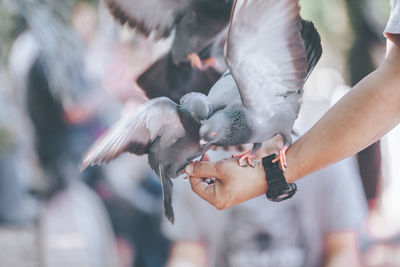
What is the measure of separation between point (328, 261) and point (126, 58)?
0.77 meters

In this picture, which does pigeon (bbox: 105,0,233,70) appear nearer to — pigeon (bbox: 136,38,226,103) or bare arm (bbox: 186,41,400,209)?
pigeon (bbox: 136,38,226,103)

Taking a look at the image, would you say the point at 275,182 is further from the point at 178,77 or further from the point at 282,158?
the point at 178,77

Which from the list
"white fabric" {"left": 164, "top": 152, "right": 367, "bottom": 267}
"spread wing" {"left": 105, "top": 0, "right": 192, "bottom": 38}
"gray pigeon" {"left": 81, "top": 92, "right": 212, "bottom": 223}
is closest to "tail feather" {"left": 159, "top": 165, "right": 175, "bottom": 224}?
"gray pigeon" {"left": 81, "top": 92, "right": 212, "bottom": 223}

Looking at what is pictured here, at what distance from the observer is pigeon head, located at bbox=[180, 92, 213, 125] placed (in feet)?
2.15

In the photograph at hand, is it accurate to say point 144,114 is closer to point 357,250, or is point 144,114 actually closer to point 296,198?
point 296,198

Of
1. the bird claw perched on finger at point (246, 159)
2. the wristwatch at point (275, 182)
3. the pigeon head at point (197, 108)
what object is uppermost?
the pigeon head at point (197, 108)

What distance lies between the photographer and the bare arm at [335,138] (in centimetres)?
67

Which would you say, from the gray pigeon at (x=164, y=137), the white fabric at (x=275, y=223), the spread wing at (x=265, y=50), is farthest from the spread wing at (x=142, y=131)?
the white fabric at (x=275, y=223)

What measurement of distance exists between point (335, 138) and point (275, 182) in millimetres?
104

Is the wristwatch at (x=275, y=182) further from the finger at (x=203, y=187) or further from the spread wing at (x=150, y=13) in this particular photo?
the spread wing at (x=150, y=13)

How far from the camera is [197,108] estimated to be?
65 cm

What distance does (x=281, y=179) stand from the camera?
72 centimetres

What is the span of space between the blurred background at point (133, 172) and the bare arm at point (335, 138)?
0.52 feet

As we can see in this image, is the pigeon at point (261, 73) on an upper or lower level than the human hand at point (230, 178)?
upper
